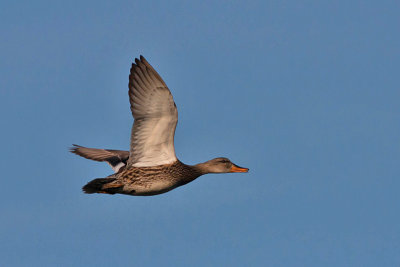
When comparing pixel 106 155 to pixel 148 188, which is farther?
pixel 106 155

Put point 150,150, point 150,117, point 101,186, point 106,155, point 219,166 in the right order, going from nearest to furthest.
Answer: point 150,117 < point 101,186 < point 150,150 < point 219,166 < point 106,155

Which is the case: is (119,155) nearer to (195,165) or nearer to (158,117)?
(195,165)

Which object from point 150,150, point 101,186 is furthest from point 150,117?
point 101,186

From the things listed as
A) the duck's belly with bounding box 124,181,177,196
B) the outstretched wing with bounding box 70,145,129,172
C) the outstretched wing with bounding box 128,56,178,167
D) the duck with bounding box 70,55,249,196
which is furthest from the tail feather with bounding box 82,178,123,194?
the outstretched wing with bounding box 70,145,129,172

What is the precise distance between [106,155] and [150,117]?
5.36m

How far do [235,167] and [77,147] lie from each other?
19.7ft

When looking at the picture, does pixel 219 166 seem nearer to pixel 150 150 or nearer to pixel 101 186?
pixel 150 150

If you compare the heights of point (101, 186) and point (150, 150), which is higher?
point (150, 150)

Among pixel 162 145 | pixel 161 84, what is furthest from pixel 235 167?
pixel 161 84

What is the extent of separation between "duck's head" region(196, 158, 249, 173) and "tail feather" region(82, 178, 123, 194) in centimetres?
281

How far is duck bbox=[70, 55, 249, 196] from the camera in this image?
68.9 feet

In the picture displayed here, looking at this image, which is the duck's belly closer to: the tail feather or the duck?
the duck

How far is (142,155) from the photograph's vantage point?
22.4 meters

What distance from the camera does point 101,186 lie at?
72.6ft
